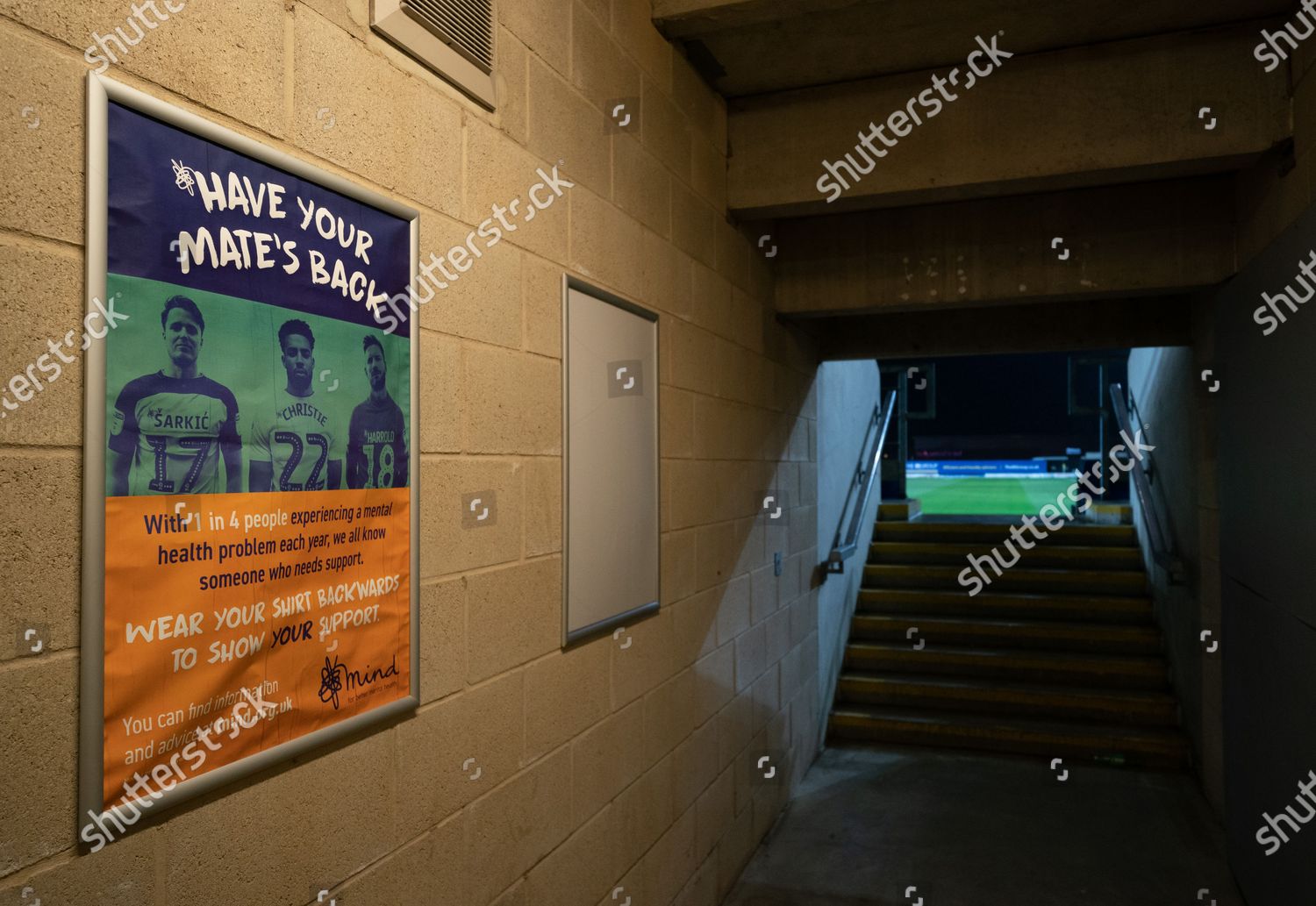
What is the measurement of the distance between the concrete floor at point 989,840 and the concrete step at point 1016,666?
655 millimetres

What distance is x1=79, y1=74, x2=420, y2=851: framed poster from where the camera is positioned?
1015 millimetres

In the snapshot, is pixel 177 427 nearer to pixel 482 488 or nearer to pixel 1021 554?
pixel 482 488

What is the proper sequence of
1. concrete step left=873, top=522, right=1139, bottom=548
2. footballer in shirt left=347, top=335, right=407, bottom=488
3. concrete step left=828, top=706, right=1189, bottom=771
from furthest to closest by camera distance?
concrete step left=873, top=522, right=1139, bottom=548 < concrete step left=828, top=706, right=1189, bottom=771 < footballer in shirt left=347, top=335, right=407, bottom=488

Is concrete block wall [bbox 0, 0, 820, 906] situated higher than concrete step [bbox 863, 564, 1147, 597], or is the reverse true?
concrete block wall [bbox 0, 0, 820, 906]

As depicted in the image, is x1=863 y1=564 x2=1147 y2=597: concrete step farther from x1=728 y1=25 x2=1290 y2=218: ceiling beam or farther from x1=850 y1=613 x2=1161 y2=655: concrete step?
x1=728 y1=25 x2=1290 y2=218: ceiling beam

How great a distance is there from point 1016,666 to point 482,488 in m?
4.32

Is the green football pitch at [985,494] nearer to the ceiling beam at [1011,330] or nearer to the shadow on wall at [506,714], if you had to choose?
the ceiling beam at [1011,330]

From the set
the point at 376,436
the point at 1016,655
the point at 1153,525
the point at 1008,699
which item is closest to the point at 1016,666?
the point at 1016,655

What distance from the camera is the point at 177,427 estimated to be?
1.09 m

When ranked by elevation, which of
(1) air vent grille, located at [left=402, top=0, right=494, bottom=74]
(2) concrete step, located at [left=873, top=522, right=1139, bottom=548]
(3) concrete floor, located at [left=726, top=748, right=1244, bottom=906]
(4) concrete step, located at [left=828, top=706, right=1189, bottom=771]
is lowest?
(3) concrete floor, located at [left=726, top=748, right=1244, bottom=906]

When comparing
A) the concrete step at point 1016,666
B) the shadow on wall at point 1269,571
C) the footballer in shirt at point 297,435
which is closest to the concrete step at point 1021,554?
the concrete step at point 1016,666

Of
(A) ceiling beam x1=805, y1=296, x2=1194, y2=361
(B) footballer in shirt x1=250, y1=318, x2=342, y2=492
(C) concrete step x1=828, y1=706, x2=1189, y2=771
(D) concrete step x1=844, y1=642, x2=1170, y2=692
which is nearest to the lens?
(B) footballer in shirt x1=250, y1=318, x2=342, y2=492

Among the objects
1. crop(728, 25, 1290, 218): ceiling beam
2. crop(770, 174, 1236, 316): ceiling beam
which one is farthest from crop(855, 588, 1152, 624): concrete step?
crop(728, 25, 1290, 218): ceiling beam

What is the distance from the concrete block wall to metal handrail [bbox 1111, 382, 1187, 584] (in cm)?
230
